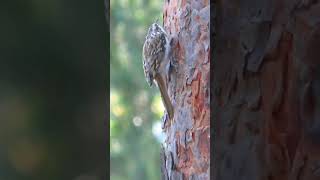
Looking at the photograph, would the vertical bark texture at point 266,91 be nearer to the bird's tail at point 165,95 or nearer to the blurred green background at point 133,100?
the bird's tail at point 165,95

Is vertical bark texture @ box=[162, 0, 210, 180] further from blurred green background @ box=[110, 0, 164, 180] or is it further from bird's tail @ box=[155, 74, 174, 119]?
blurred green background @ box=[110, 0, 164, 180]

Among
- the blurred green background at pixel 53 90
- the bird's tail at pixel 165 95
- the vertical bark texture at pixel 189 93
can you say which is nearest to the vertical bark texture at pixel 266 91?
the blurred green background at pixel 53 90

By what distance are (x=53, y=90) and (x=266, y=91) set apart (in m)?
0.34

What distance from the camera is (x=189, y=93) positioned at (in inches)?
45.7

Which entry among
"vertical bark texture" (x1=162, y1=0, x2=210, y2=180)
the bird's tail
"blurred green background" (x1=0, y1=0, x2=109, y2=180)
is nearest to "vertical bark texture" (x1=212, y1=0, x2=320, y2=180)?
"blurred green background" (x1=0, y1=0, x2=109, y2=180)

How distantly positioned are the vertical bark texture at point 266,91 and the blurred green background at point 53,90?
0.88ft

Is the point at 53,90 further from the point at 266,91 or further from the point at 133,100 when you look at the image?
the point at 133,100

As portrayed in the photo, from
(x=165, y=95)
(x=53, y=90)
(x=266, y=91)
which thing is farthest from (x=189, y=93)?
(x=53, y=90)

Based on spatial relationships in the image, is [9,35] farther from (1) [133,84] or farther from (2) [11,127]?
(1) [133,84]

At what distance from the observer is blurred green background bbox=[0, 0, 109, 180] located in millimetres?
305

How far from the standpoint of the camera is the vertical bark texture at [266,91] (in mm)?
571

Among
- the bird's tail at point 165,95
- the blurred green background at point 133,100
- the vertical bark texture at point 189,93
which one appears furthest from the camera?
the blurred green background at point 133,100

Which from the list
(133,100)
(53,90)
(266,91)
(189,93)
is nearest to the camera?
(53,90)

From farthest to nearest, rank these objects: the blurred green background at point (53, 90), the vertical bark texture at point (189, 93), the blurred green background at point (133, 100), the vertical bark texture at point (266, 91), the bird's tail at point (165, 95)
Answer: the blurred green background at point (133, 100), the bird's tail at point (165, 95), the vertical bark texture at point (189, 93), the vertical bark texture at point (266, 91), the blurred green background at point (53, 90)
